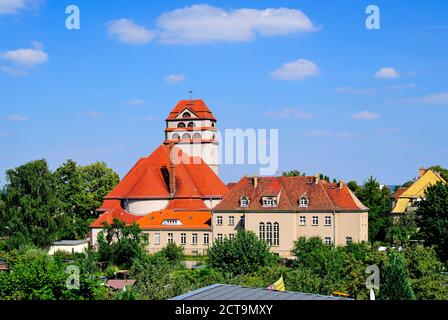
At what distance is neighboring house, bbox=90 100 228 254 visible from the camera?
49125 millimetres

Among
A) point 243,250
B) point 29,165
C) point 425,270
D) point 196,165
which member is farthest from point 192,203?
point 425,270

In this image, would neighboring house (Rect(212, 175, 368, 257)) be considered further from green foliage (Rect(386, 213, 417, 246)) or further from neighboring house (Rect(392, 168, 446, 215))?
neighboring house (Rect(392, 168, 446, 215))

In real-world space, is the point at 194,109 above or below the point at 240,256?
above

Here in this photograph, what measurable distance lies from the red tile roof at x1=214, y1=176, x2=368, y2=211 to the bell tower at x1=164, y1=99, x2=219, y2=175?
63.8ft

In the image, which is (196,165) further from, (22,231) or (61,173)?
(22,231)

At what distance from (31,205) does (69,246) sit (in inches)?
252

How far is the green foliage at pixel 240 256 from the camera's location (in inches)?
1372

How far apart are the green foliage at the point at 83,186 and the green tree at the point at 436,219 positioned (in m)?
29.1

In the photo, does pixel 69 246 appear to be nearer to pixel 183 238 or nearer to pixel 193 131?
pixel 183 238

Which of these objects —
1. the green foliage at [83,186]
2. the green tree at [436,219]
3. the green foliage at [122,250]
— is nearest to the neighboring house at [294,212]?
the green tree at [436,219]

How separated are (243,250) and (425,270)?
1093 centimetres

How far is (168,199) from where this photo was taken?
54.2 m

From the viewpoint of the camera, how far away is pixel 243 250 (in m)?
35.2

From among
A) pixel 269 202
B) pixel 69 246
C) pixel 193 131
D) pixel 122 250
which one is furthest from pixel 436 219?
pixel 193 131
